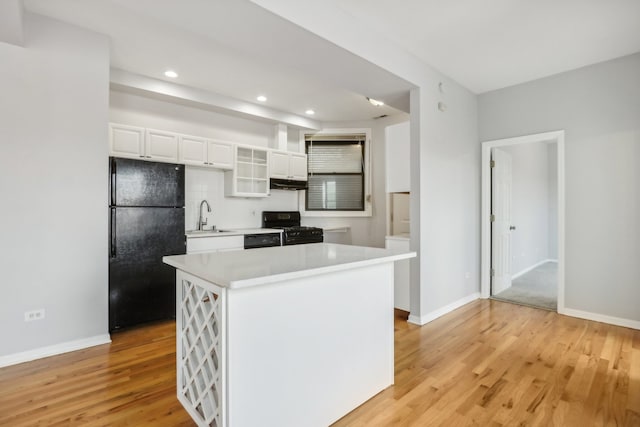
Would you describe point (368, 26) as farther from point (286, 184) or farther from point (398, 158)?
point (286, 184)

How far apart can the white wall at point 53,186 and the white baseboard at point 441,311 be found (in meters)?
3.00

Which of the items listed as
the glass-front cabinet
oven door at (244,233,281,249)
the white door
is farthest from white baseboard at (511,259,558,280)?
the glass-front cabinet

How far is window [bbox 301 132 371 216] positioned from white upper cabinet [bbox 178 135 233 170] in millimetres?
1711

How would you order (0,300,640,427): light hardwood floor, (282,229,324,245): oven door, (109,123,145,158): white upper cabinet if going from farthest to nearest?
(282,229,324,245): oven door < (109,123,145,158): white upper cabinet < (0,300,640,427): light hardwood floor

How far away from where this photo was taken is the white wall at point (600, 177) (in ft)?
10.9

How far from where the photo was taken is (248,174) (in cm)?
477

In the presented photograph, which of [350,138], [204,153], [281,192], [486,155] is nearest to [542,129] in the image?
[486,155]

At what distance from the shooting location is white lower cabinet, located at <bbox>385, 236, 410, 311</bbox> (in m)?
3.76

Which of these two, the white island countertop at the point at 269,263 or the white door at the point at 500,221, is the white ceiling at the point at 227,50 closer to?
the white island countertop at the point at 269,263

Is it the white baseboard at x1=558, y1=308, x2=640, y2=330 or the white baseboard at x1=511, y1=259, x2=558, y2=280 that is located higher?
the white baseboard at x1=511, y1=259, x2=558, y2=280

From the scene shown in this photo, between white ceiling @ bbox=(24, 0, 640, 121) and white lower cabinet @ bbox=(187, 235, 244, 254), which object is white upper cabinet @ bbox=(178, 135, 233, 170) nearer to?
white ceiling @ bbox=(24, 0, 640, 121)

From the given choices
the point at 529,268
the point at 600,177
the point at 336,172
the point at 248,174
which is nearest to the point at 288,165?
the point at 248,174

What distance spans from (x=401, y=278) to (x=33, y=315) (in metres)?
3.45

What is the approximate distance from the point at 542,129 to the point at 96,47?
15.6 ft
